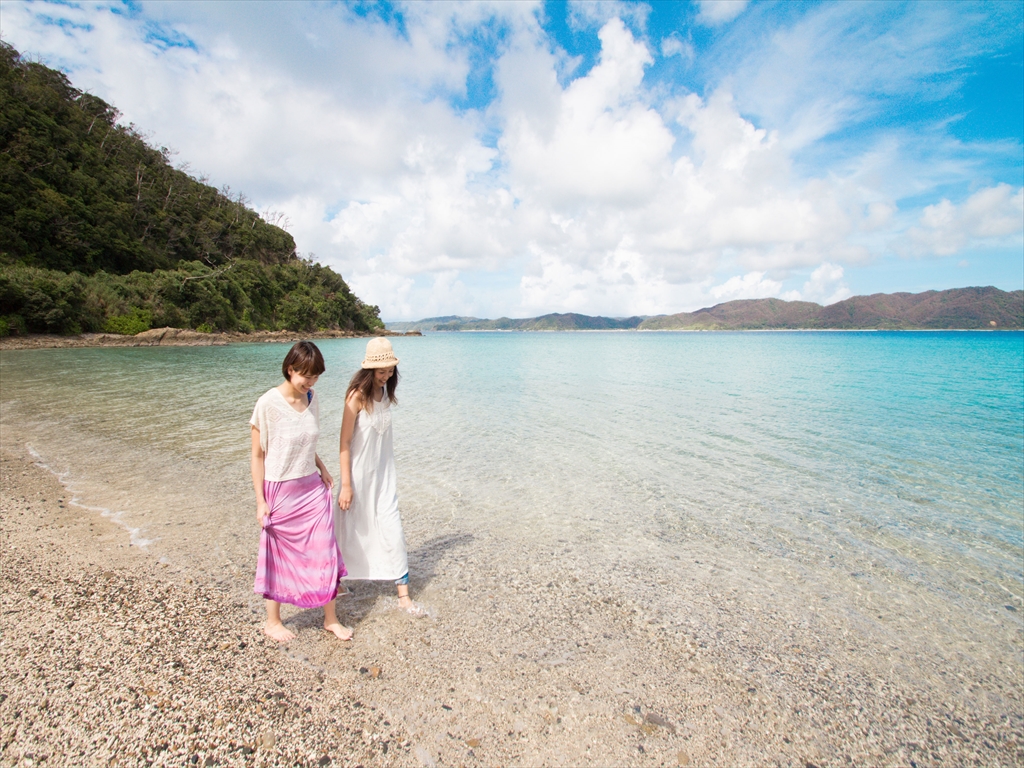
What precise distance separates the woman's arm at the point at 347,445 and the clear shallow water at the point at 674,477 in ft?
7.78

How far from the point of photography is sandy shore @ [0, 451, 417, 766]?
2535mm

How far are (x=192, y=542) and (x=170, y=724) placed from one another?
3219 millimetres

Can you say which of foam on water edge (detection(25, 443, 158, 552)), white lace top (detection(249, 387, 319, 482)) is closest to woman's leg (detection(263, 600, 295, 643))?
white lace top (detection(249, 387, 319, 482))

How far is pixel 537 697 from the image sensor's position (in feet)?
10.3

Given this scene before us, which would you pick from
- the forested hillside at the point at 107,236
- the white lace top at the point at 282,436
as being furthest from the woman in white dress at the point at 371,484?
the forested hillside at the point at 107,236

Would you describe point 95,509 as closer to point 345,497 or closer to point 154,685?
point 154,685

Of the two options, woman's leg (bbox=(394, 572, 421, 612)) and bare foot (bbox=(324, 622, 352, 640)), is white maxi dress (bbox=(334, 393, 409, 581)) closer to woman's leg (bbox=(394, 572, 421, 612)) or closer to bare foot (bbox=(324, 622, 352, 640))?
woman's leg (bbox=(394, 572, 421, 612))

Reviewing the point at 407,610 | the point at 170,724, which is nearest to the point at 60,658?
the point at 170,724

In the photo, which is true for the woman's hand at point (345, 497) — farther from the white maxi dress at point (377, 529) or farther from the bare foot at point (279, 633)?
the bare foot at point (279, 633)

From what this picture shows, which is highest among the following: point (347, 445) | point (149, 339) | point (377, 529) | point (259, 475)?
point (347, 445)

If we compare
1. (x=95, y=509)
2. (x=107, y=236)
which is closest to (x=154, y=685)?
(x=95, y=509)

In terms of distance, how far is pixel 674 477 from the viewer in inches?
348

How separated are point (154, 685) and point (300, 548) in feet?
3.76

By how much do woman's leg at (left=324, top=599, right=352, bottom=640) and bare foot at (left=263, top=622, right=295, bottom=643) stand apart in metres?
0.27
